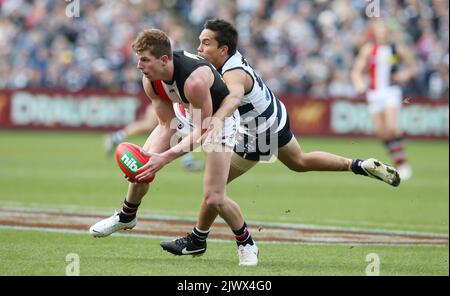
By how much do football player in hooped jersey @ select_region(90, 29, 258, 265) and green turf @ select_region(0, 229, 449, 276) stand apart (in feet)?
0.98

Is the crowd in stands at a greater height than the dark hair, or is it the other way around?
the dark hair

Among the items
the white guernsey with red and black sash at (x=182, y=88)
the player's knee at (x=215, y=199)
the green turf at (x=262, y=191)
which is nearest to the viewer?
the white guernsey with red and black sash at (x=182, y=88)

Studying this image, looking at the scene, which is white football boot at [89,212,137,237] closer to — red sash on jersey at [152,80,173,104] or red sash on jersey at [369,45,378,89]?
red sash on jersey at [152,80,173,104]

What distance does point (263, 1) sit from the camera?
83.6ft

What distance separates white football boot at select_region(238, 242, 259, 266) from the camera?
7953 millimetres

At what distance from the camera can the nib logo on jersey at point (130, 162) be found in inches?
298

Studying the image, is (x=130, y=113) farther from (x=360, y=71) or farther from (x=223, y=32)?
(x=223, y=32)

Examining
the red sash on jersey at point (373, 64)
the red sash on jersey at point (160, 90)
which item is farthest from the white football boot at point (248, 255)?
the red sash on jersey at point (373, 64)

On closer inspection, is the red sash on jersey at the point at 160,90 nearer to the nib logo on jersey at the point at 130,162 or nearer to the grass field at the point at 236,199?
the nib logo on jersey at the point at 130,162

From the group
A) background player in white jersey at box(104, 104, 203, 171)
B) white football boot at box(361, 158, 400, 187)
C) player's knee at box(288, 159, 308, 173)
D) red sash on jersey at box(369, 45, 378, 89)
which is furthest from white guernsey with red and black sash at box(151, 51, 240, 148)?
red sash on jersey at box(369, 45, 378, 89)

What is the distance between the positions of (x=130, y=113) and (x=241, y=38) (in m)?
3.51

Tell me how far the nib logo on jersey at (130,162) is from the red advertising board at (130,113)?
1580 centimetres
